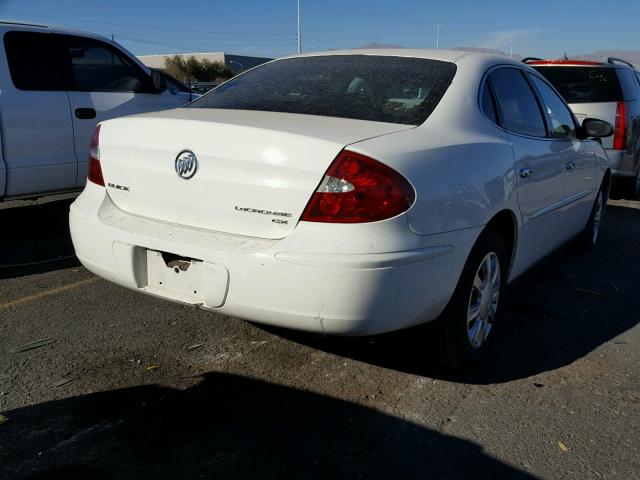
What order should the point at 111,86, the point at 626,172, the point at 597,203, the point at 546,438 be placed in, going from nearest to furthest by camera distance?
the point at 546,438, the point at 597,203, the point at 111,86, the point at 626,172

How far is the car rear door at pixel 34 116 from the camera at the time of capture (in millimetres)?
5227

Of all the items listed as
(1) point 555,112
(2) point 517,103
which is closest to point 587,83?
(1) point 555,112

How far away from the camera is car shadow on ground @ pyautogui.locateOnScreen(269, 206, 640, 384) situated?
11.2ft

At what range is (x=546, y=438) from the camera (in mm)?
2762

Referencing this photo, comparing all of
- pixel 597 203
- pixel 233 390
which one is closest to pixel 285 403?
pixel 233 390

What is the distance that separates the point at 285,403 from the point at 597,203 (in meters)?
4.01

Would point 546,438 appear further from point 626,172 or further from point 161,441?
point 626,172

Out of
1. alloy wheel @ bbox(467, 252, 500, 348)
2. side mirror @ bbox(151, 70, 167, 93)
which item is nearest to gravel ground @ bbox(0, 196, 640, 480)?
alloy wheel @ bbox(467, 252, 500, 348)

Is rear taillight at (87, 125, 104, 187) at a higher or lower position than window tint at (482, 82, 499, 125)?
lower

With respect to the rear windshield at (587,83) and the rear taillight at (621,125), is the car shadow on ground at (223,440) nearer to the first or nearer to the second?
the rear taillight at (621,125)

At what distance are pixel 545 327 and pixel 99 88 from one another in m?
4.45

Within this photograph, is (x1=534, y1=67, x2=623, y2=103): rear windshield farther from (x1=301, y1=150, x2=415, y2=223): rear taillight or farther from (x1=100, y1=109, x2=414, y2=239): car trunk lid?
(x1=301, y1=150, x2=415, y2=223): rear taillight

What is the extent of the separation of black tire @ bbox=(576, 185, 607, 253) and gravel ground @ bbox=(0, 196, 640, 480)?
1.33 metres

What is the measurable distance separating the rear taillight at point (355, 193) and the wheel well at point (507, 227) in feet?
2.90
